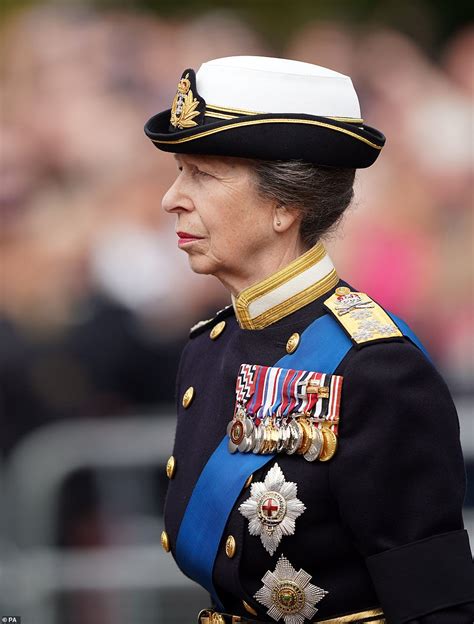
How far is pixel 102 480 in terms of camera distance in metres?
6.81

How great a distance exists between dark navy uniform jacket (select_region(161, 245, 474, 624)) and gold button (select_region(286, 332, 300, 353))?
0.17m

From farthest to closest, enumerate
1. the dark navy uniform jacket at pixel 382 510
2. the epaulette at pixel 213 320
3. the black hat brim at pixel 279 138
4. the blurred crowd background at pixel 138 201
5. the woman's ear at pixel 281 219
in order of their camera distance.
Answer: the blurred crowd background at pixel 138 201 < the epaulette at pixel 213 320 < the woman's ear at pixel 281 219 < the black hat brim at pixel 279 138 < the dark navy uniform jacket at pixel 382 510

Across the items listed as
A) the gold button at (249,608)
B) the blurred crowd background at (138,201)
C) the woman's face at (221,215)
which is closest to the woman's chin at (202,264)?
the woman's face at (221,215)

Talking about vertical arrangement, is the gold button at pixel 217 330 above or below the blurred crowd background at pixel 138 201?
below

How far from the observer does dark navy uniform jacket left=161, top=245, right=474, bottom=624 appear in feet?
10.3

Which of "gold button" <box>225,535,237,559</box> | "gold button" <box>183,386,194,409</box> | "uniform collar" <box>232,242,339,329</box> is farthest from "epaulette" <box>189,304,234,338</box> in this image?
"gold button" <box>225,535,237,559</box>

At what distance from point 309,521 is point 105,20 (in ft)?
21.8

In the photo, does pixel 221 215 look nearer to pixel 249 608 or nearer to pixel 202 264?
pixel 202 264

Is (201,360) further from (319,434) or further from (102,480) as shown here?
(102,480)

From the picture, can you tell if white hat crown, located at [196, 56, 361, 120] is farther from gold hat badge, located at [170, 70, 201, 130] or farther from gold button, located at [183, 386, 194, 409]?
gold button, located at [183, 386, 194, 409]

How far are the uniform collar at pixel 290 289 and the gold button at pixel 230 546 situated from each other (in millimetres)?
531

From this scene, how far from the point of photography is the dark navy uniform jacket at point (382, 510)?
10.3ft

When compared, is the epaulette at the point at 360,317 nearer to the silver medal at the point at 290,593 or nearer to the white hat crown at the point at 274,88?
the white hat crown at the point at 274,88

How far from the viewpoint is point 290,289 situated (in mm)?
3449
